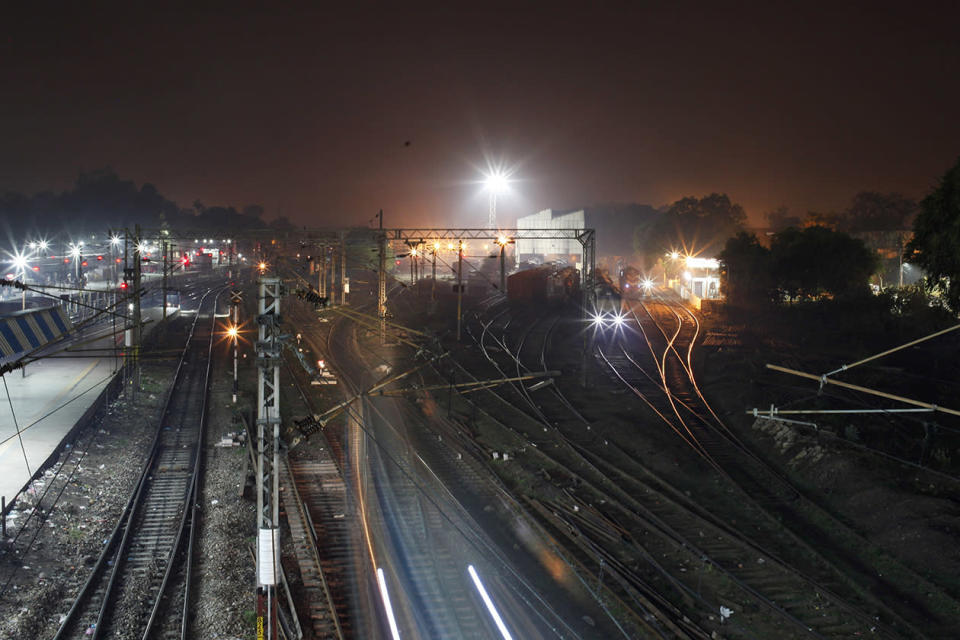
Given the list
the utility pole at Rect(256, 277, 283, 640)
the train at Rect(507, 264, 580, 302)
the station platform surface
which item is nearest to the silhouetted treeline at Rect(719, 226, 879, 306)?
the train at Rect(507, 264, 580, 302)

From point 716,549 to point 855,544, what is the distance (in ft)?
9.06

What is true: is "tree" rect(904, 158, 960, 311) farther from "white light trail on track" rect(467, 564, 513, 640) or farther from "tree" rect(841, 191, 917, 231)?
"tree" rect(841, 191, 917, 231)

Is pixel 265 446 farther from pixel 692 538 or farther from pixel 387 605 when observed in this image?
pixel 692 538

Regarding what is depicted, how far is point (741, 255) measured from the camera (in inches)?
1789

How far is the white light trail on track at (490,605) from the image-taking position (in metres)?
10.5

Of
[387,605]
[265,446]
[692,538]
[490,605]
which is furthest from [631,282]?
[265,446]

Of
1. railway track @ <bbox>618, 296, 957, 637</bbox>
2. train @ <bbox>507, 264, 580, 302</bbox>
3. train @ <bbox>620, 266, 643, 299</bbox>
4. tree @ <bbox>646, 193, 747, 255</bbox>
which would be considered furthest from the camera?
tree @ <bbox>646, 193, 747, 255</bbox>

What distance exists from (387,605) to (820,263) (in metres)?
37.9

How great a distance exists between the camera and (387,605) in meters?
11.2

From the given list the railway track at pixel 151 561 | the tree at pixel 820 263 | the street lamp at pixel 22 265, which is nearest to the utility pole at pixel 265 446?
the railway track at pixel 151 561

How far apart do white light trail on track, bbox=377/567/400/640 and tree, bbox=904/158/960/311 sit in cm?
1497

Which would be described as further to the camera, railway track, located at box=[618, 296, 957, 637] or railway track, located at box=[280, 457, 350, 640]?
railway track, located at box=[280, 457, 350, 640]

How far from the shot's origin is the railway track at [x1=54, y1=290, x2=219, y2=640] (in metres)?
10.6

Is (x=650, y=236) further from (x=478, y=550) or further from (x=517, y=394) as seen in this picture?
(x=478, y=550)
